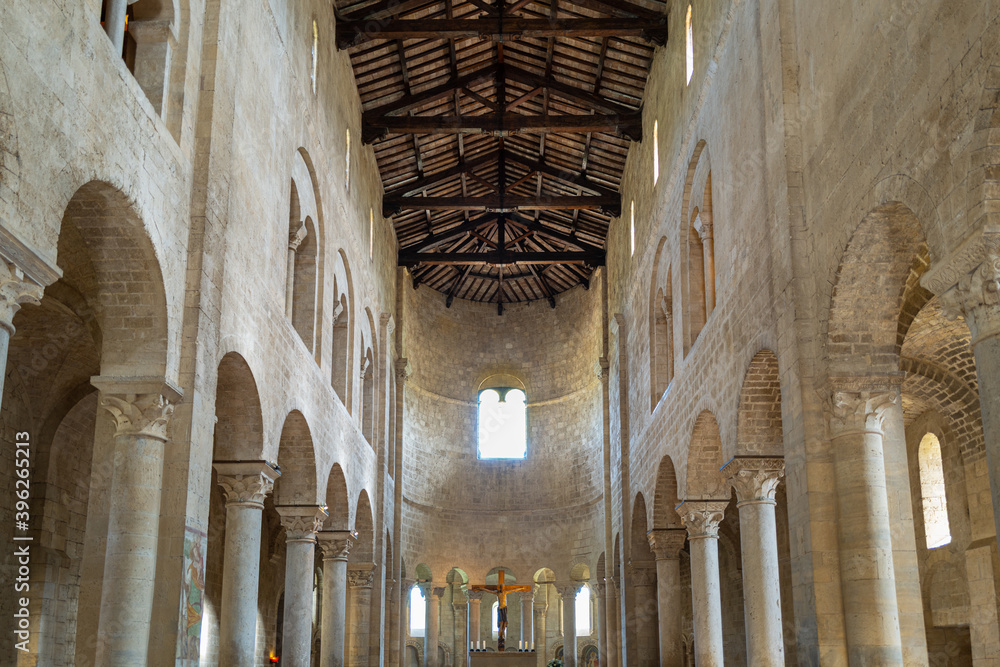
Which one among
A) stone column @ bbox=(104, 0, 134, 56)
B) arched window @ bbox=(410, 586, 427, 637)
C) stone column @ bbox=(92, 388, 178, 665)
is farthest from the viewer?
arched window @ bbox=(410, 586, 427, 637)

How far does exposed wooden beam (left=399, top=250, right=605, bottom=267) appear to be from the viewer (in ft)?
100

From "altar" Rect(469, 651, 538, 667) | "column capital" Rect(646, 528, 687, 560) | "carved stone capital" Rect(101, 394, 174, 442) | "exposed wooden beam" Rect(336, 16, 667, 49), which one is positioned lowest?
"altar" Rect(469, 651, 538, 667)

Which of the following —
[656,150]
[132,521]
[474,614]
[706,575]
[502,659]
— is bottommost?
[502,659]

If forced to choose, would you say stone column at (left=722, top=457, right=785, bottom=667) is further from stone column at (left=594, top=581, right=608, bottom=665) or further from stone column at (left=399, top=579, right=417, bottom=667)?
stone column at (left=399, top=579, right=417, bottom=667)

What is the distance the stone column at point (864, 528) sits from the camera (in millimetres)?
10008

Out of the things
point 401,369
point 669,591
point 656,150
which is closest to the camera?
point 669,591

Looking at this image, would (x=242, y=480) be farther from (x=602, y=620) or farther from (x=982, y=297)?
(x=602, y=620)

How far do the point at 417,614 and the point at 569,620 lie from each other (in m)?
8.89

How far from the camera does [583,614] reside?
127ft

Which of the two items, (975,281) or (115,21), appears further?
(115,21)

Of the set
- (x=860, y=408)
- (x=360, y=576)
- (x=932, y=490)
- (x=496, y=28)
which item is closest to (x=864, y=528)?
(x=860, y=408)

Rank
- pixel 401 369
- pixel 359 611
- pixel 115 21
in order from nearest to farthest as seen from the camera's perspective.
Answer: pixel 115 21, pixel 359 611, pixel 401 369

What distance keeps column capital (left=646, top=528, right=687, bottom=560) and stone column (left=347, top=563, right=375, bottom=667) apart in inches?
298

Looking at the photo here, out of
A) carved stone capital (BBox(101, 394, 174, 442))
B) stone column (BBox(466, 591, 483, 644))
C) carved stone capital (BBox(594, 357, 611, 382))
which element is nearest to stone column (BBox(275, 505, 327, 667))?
carved stone capital (BBox(101, 394, 174, 442))
